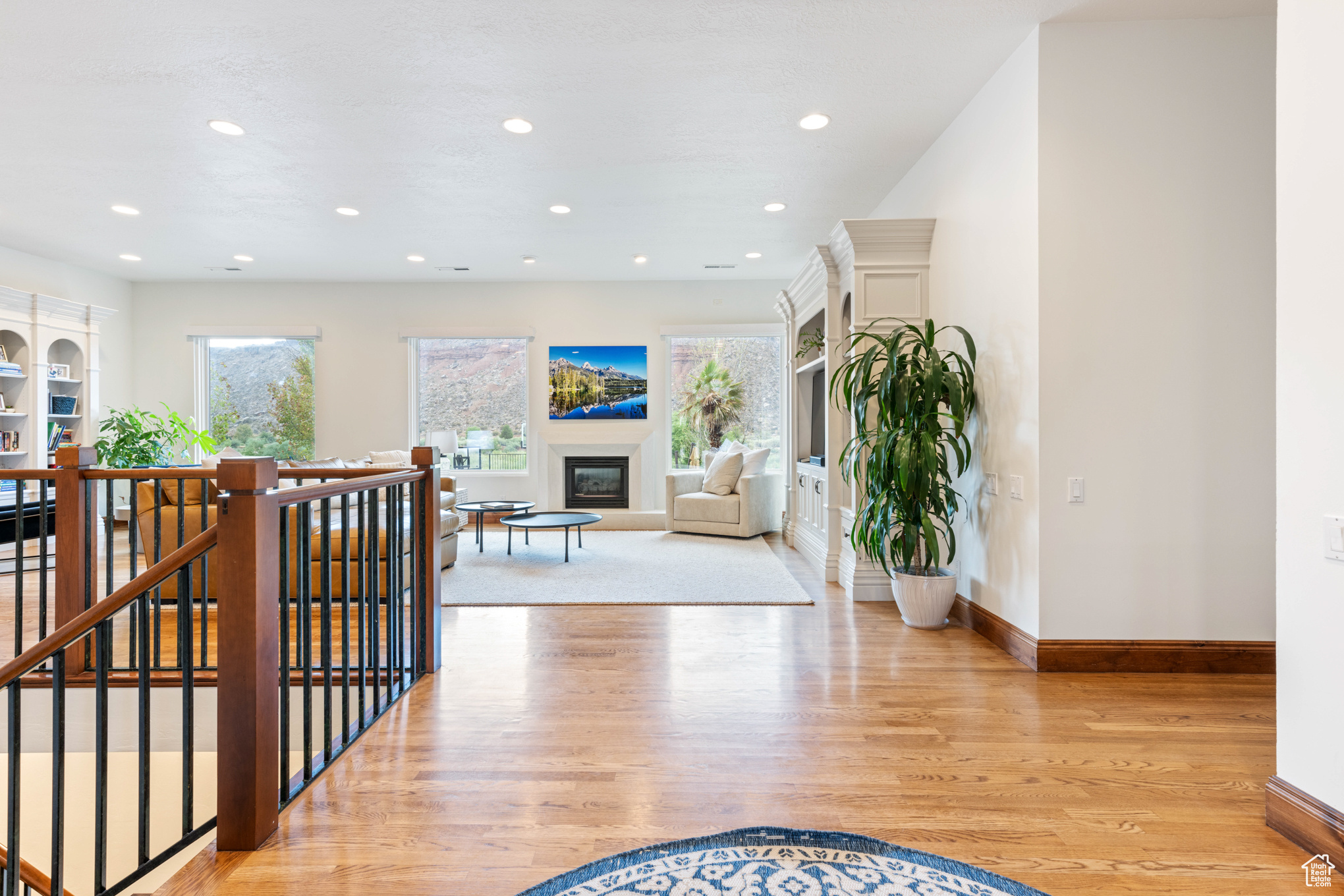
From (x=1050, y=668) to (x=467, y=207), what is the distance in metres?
4.77

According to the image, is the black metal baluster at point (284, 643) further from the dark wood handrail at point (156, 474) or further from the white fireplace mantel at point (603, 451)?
the white fireplace mantel at point (603, 451)

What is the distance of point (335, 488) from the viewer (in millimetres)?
2098

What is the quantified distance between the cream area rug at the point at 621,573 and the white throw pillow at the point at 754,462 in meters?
0.69

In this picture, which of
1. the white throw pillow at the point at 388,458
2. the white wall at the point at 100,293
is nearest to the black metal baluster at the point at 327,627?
the white throw pillow at the point at 388,458

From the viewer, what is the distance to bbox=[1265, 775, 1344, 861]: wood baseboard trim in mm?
1683

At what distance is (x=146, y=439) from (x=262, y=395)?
1.54 metres

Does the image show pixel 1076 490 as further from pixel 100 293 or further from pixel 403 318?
pixel 100 293

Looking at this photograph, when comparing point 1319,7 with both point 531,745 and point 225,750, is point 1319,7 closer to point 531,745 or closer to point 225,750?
point 531,745

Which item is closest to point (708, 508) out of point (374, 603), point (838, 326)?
point (838, 326)

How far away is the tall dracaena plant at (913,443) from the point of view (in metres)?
3.63

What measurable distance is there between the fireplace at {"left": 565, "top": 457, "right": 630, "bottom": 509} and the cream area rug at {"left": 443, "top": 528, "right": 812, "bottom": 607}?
0.95 m

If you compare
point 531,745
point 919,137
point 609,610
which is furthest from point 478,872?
point 919,137

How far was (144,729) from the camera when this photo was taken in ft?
5.84

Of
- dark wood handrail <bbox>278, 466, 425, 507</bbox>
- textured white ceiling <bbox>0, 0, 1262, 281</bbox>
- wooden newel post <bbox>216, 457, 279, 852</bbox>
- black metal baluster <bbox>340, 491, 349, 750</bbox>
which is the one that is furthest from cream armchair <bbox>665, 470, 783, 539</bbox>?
wooden newel post <bbox>216, 457, 279, 852</bbox>
